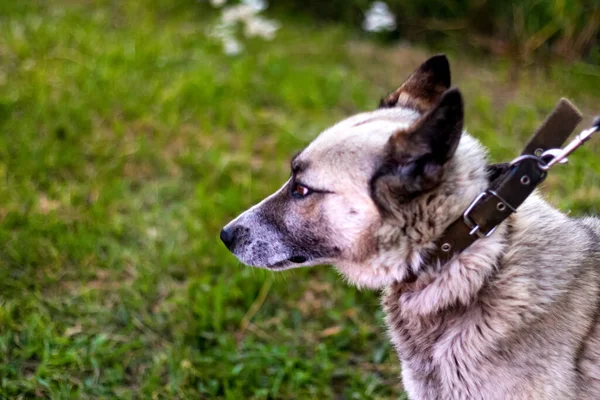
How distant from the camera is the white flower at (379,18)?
6113mm

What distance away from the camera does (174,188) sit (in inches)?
161

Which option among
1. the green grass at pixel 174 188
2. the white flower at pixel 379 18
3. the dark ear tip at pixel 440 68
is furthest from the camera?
the white flower at pixel 379 18

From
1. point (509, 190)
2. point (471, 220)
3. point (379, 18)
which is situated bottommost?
point (379, 18)

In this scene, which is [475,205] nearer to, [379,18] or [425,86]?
[425,86]

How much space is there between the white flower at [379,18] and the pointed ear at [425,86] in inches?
158

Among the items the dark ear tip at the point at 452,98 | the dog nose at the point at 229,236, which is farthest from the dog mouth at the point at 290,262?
the dark ear tip at the point at 452,98

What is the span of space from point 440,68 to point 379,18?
405 centimetres

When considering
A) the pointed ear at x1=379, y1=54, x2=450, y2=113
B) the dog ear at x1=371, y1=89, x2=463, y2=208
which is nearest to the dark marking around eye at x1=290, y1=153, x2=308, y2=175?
the dog ear at x1=371, y1=89, x2=463, y2=208

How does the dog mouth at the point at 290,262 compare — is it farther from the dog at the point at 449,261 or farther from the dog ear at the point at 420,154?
the dog ear at the point at 420,154

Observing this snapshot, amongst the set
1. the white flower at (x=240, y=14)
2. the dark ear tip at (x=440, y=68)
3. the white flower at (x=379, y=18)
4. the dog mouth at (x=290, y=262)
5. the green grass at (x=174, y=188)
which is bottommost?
the green grass at (x=174, y=188)

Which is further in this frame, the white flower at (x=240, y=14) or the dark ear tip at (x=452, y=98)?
the white flower at (x=240, y=14)

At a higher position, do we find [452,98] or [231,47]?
[452,98]

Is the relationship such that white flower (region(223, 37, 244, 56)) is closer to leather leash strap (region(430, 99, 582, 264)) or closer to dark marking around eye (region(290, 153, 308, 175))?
dark marking around eye (region(290, 153, 308, 175))

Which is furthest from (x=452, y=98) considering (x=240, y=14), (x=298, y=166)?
(x=240, y=14)
